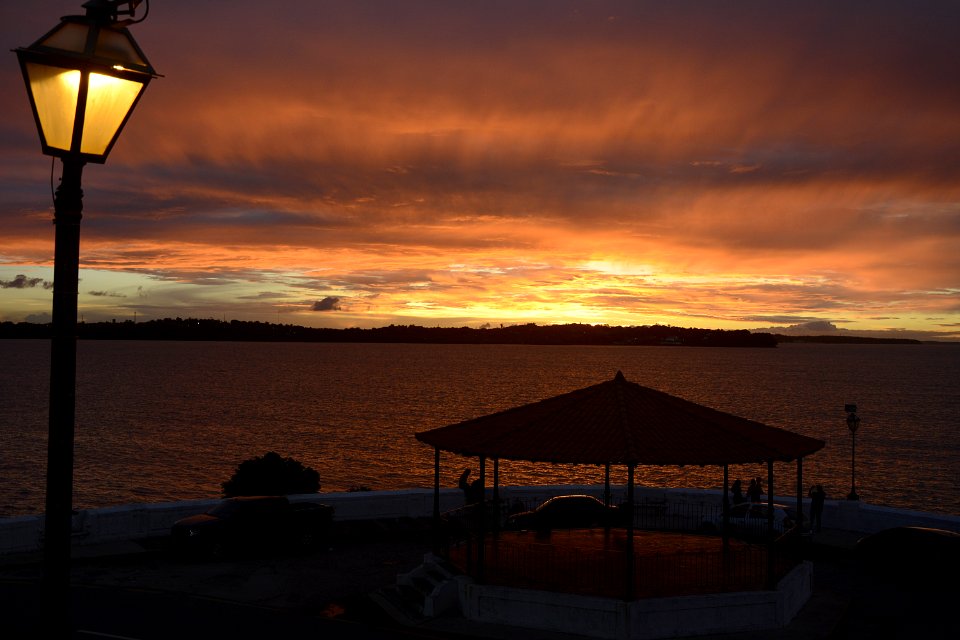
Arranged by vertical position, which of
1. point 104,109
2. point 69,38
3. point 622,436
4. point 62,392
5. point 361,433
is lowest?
point 361,433

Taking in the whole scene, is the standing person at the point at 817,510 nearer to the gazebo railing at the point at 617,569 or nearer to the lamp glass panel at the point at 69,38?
the gazebo railing at the point at 617,569

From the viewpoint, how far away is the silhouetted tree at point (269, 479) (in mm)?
38750

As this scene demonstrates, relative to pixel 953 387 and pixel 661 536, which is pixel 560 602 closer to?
pixel 661 536

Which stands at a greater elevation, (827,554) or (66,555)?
(66,555)

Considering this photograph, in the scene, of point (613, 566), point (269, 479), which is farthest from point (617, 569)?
point (269, 479)

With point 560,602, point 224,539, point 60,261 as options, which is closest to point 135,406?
point 224,539

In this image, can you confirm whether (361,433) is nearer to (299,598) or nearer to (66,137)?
(299,598)

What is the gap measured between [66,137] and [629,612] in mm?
14749

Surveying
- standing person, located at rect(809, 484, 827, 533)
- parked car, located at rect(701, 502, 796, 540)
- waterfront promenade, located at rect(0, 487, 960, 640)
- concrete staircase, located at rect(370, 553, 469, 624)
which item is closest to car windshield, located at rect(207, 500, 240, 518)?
waterfront promenade, located at rect(0, 487, 960, 640)

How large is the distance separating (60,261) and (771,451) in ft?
54.4

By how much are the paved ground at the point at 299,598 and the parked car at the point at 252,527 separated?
40cm

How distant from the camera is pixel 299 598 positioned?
1919 centimetres

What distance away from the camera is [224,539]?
22469mm

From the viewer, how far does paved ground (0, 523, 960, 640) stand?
17.0 meters
